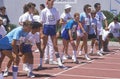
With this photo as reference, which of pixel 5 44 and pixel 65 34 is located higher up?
pixel 65 34

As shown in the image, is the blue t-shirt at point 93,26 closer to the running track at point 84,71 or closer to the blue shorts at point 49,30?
the running track at point 84,71

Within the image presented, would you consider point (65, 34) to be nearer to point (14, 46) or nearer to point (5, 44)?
point (5, 44)

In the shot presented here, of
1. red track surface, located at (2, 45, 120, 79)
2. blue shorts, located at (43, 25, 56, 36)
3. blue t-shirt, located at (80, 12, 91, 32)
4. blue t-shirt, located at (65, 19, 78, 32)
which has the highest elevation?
blue t-shirt, located at (80, 12, 91, 32)

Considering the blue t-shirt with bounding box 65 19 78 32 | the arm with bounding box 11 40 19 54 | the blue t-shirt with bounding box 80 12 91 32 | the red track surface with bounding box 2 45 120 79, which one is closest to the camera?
the arm with bounding box 11 40 19 54

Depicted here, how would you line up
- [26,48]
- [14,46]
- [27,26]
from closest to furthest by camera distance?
[14,46] < [27,26] < [26,48]

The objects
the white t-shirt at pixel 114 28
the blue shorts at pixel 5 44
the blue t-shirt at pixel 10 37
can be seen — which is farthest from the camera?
the white t-shirt at pixel 114 28

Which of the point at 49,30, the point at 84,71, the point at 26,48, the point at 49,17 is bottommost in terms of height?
the point at 84,71

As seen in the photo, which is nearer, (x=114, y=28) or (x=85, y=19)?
(x=85, y=19)

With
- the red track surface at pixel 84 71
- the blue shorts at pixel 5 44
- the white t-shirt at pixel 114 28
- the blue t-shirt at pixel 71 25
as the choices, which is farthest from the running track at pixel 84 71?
the white t-shirt at pixel 114 28

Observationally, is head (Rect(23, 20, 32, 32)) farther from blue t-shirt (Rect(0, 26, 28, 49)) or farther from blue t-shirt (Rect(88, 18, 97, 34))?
blue t-shirt (Rect(88, 18, 97, 34))

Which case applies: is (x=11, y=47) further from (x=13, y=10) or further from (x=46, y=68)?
(x=13, y=10)

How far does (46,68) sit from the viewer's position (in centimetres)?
1262

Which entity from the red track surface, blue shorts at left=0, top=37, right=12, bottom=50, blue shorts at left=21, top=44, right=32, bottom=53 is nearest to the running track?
the red track surface

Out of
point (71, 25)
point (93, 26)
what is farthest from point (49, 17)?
point (93, 26)
